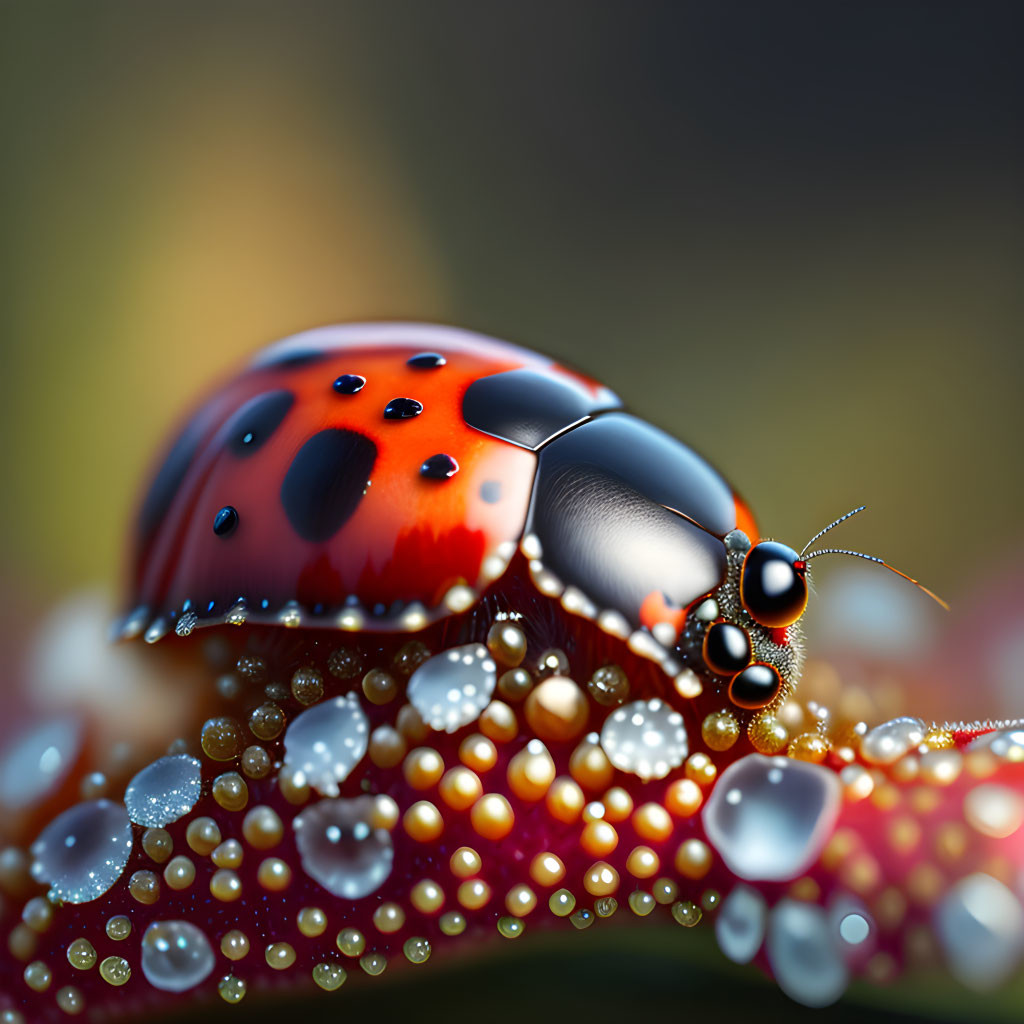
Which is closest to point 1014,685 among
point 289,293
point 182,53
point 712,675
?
point 712,675

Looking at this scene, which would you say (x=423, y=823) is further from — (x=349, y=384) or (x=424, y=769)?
(x=349, y=384)

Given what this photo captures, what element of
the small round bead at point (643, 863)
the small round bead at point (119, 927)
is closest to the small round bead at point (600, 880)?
the small round bead at point (643, 863)

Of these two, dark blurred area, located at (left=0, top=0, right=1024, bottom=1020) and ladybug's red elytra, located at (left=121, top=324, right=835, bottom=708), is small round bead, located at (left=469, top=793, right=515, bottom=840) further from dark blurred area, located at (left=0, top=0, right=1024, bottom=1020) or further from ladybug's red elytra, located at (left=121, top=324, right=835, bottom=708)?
dark blurred area, located at (left=0, top=0, right=1024, bottom=1020)

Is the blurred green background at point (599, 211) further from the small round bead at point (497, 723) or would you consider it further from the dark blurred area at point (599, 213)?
the small round bead at point (497, 723)

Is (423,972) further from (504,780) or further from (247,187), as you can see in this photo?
(247,187)

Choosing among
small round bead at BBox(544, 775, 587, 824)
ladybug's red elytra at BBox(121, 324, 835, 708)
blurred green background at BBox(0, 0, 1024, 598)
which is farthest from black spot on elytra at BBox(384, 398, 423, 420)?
blurred green background at BBox(0, 0, 1024, 598)

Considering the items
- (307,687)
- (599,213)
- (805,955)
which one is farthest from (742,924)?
(599,213)
